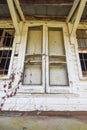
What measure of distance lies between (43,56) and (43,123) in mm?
1593

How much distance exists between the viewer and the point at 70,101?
10.3 ft

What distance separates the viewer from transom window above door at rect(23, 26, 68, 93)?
3531mm

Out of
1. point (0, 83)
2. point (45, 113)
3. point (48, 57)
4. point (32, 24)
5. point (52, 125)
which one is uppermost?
point (32, 24)

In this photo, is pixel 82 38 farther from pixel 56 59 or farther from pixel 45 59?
pixel 45 59

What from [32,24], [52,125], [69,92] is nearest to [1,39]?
[32,24]

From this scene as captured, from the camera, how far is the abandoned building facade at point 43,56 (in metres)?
3.18

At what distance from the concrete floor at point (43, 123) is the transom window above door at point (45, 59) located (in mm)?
692

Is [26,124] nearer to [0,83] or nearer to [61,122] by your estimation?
[61,122]

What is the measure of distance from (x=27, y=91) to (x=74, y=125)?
3.60 feet

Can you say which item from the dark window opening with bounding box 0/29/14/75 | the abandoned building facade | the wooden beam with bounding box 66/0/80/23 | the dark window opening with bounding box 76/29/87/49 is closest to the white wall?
the abandoned building facade

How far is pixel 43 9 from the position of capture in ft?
14.1

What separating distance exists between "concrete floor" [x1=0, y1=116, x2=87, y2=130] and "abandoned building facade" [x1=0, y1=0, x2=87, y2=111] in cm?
30

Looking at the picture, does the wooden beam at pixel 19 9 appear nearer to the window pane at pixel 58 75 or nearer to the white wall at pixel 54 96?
the white wall at pixel 54 96

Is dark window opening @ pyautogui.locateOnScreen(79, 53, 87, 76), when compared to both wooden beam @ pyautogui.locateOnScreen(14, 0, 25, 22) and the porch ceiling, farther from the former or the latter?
wooden beam @ pyautogui.locateOnScreen(14, 0, 25, 22)
